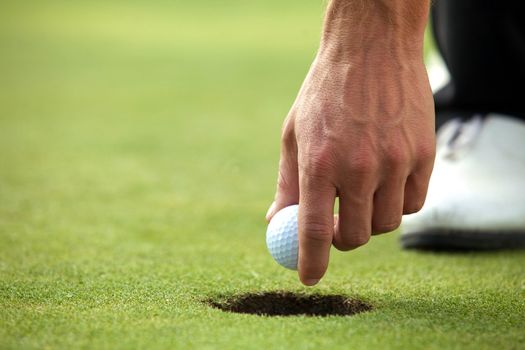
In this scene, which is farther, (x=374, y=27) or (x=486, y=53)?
(x=486, y=53)

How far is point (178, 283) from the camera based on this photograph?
6.37ft

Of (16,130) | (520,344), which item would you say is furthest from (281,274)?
(16,130)

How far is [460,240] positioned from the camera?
2516mm

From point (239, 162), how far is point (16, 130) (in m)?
1.46

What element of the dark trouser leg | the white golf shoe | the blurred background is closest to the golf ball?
the blurred background

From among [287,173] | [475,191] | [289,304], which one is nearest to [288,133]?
[287,173]

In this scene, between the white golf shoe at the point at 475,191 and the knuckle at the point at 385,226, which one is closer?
the knuckle at the point at 385,226

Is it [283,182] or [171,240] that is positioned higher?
[283,182]

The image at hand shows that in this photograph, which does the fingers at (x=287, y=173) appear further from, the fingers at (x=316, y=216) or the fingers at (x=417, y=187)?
the fingers at (x=417, y=187)

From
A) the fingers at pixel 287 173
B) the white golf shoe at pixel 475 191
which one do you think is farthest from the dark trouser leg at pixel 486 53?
the fingers at pixel 287 173

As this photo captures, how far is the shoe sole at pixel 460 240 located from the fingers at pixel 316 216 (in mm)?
938

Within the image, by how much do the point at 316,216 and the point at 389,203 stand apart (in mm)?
158

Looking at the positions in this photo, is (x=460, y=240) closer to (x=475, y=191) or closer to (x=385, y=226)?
(x=475, y=191)

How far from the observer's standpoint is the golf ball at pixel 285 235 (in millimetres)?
1773
